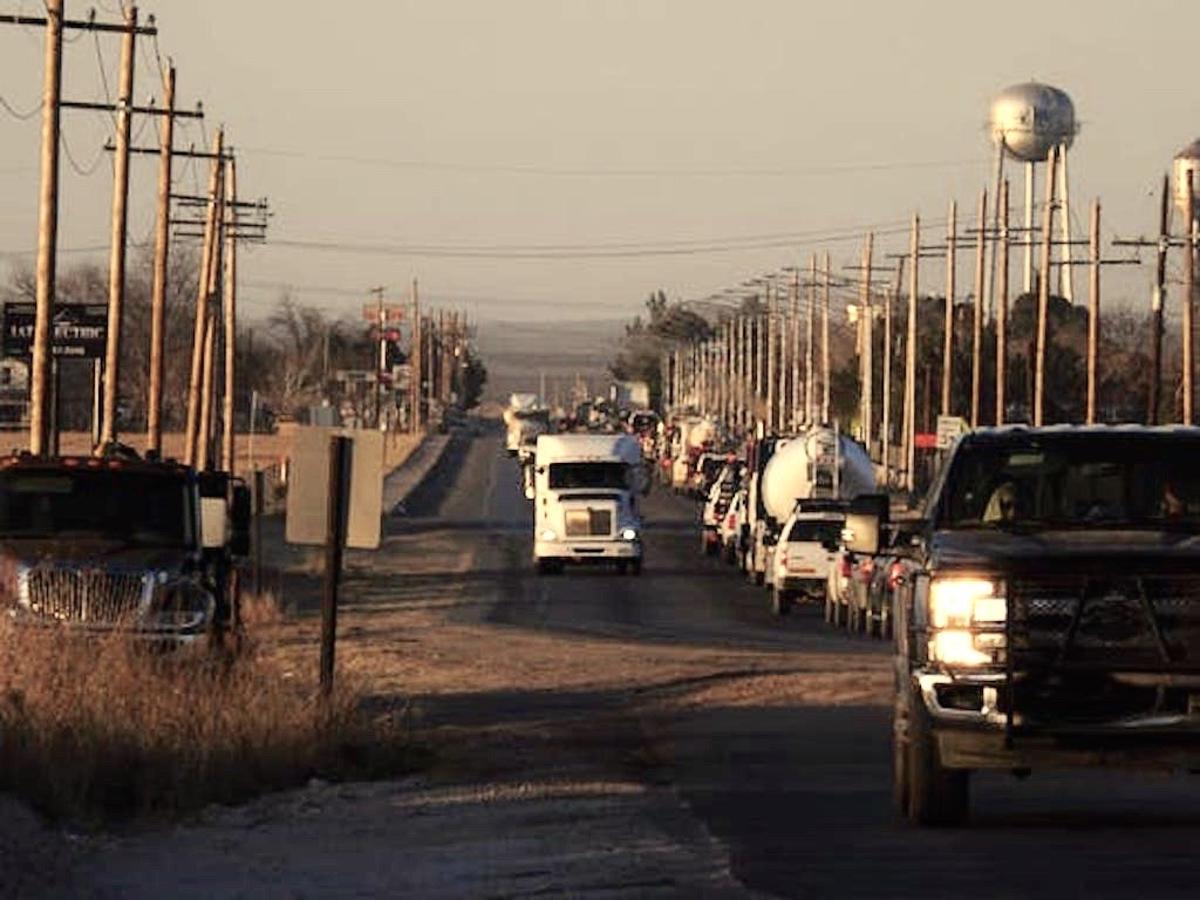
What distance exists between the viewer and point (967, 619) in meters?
16.6

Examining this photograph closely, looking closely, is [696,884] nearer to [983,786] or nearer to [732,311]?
[983,786]

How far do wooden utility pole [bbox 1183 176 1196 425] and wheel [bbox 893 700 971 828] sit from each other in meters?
45.9

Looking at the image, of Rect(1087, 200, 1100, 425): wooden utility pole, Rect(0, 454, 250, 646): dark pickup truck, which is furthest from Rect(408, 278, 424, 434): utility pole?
Rect(0, 454, 250, 646): dark pickup truck

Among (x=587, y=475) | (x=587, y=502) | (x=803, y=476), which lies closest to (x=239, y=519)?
(x=803, y=476)

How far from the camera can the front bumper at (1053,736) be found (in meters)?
16.4

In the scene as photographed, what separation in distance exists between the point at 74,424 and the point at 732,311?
57.7 meters

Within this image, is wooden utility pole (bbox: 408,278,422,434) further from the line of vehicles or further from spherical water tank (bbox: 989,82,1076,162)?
the line of vehicles

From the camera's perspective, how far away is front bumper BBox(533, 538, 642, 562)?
225 ft

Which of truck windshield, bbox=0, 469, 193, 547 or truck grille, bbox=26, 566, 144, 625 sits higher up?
truck windshield, bbox=0, 469, 193, 547

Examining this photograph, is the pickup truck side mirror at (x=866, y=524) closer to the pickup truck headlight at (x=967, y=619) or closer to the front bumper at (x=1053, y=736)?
the pickup truck headlight at (x=967, y=619)

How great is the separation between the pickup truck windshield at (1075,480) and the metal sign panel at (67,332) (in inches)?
1410

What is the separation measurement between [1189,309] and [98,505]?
1566 inches

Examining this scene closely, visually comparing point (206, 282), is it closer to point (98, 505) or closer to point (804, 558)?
point (804, 558)

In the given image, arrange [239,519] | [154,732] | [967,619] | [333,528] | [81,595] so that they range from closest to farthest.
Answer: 1. [967,619]
2. [154,732]
3. [333,528]
4. [81,595]
5. [239,519]
